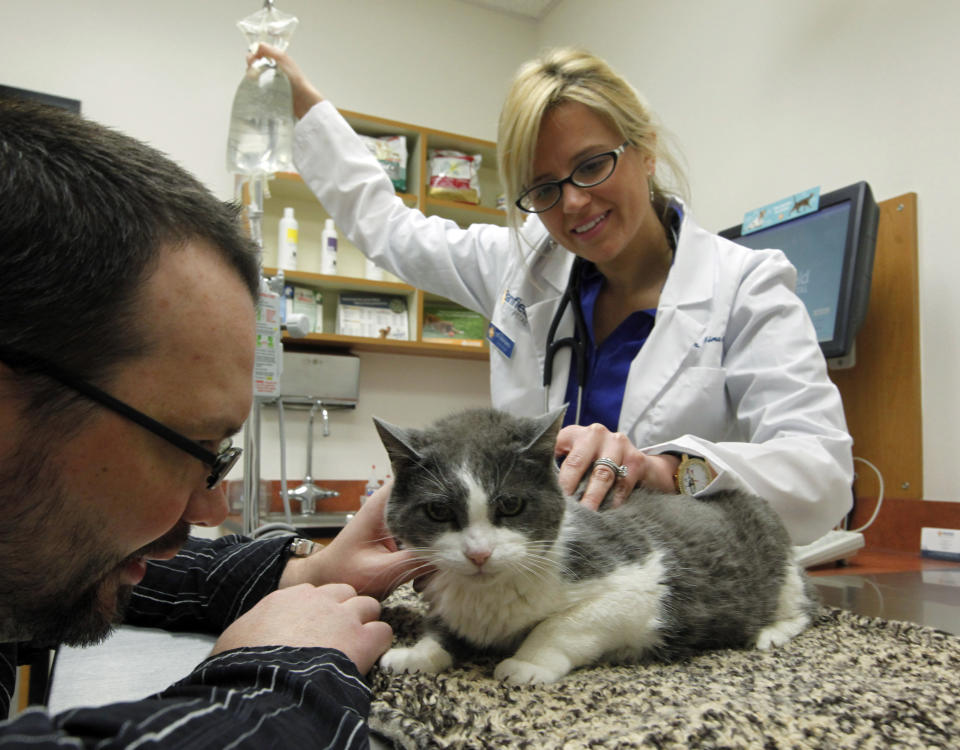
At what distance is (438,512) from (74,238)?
0.50 meters

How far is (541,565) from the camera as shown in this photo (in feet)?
2.58

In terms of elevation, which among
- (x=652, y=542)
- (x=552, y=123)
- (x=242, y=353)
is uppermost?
(x=552, y=123)

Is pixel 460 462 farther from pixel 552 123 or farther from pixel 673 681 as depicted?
pixel 552 123

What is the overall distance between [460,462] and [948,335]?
1621 mm

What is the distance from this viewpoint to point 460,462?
80 centimetres

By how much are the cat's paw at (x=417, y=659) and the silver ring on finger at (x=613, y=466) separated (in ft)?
1.17

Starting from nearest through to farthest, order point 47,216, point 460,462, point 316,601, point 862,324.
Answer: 1. point 47,216
2. point 316,601
3. point 460,462
4. point 862,324

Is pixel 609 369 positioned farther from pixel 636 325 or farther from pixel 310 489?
pixel 310 489

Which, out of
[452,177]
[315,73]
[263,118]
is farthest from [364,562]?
[315,73]

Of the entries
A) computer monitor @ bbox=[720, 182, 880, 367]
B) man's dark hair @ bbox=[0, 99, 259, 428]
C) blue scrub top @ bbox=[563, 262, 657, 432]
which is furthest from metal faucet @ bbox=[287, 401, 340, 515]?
man's dark hair @ bbox=[0, 99, 259, 428]

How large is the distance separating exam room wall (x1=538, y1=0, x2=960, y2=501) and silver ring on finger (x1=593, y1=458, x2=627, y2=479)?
130cm

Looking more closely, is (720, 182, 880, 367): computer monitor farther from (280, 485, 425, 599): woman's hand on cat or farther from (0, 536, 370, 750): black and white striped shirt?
(0, 536, 370, 750): black and white striped shirt

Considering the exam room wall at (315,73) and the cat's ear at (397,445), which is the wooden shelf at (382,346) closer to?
the exam room wall at (315,73)

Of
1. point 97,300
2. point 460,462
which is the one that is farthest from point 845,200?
point 97,300
